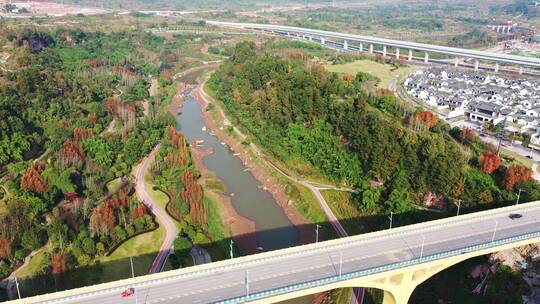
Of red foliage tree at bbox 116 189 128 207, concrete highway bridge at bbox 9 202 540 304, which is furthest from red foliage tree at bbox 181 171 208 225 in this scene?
concrete highway bridge at bbox 9 202 540 304

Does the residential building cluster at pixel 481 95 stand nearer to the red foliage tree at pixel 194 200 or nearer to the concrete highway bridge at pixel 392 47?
the concrete highway bridge at pixel 392 47

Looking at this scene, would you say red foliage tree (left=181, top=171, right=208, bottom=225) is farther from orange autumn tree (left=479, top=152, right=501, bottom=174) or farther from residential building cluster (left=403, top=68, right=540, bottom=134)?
residential building cluster (left=403, top=68, right=540, bottom=134)

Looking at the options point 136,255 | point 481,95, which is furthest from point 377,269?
point 481,95

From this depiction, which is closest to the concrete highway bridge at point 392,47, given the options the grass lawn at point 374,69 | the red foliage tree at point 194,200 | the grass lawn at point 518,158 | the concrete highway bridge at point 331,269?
the grass lawn at point 374,69

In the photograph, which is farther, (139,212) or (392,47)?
(392,47)

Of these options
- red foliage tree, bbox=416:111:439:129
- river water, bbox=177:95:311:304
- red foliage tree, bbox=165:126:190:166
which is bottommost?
river water, bbox=177:95:311:304

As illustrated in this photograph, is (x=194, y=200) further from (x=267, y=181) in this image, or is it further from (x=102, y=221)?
(x=267, y=181)
